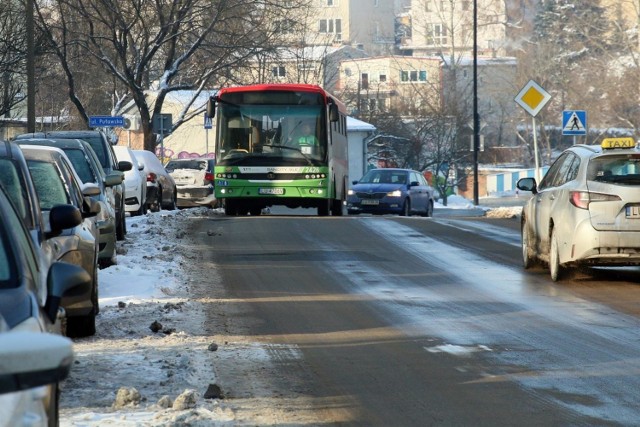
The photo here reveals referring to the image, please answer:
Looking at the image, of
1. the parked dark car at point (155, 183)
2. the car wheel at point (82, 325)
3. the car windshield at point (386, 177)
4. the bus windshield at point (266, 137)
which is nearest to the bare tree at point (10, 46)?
the parked dark car at point (155, 183)

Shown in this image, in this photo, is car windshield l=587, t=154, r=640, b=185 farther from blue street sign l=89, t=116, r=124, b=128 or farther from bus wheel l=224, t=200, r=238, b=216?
blue street sign l=89, t=116, r=124, b=128

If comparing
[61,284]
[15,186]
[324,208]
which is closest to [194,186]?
[324,208]

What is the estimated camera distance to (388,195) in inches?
1528

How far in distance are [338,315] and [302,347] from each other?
198 cm

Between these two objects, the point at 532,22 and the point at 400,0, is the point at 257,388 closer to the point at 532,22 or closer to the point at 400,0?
the point at 532,22

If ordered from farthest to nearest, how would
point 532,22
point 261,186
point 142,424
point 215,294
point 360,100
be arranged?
point 532,22
point 360,100
point 261,186
point 215,294
point 142,424

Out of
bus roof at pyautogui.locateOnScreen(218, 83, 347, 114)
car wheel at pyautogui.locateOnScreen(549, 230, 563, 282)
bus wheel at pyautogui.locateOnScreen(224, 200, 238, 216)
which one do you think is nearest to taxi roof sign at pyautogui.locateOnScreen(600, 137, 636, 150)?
car wheel at pyautogui.locateOnScreen(549, 230, 563, 282)

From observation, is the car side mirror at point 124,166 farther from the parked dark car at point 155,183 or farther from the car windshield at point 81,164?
the parked dark car at point 155,183

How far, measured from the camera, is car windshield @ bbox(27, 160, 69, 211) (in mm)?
12164

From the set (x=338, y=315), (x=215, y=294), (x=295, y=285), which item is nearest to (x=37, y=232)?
(x=338, y=315)

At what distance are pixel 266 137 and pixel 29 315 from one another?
2591cm

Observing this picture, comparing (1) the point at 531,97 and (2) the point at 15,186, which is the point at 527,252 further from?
(1) the point at 531,97

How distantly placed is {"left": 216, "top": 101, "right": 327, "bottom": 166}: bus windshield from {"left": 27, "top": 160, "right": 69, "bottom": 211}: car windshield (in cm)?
1784

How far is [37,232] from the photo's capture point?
777cm
